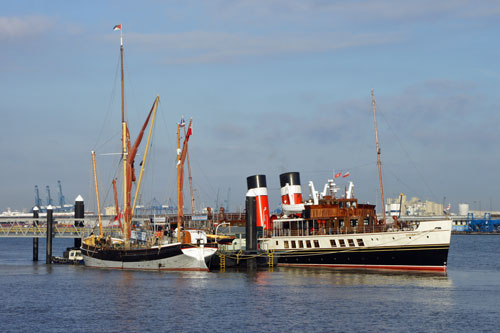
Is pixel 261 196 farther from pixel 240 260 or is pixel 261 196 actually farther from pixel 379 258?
pixel 379 258

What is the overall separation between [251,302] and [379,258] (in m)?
26.1

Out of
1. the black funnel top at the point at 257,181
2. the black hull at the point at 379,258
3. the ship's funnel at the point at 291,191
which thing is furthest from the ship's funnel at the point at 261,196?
the black hull at the point at 379,258

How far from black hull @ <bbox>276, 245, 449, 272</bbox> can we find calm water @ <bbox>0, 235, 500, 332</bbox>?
7.76 feet

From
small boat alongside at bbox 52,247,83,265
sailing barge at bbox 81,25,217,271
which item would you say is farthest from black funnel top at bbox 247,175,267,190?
small boat alongside at bbox 52,247,83,265

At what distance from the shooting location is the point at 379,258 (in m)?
75.9

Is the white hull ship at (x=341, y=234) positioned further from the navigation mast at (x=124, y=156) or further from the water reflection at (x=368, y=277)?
the navigation mast at (x=124, y=156)

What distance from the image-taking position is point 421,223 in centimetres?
7344

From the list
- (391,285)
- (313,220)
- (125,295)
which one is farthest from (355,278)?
(125,295)

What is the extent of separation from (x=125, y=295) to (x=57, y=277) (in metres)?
19.5

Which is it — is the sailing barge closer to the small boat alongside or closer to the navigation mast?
the navigation mast

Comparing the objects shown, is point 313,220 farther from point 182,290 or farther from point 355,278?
point 182,290

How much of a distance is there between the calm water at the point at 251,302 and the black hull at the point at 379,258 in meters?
2.37

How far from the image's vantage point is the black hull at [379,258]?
240 ft

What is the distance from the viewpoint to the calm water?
45000 mm
